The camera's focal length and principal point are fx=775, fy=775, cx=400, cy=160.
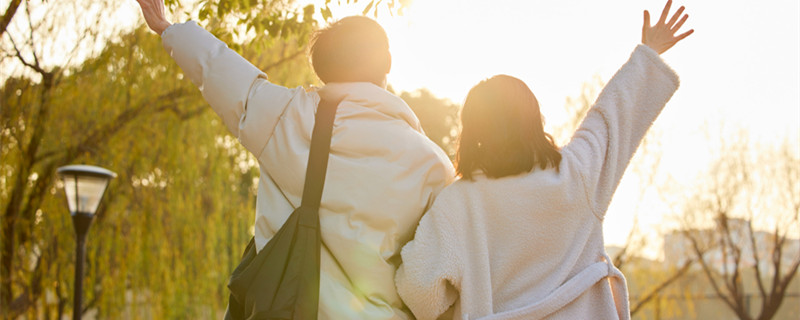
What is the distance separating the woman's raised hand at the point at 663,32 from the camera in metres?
2.41

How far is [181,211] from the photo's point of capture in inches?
361

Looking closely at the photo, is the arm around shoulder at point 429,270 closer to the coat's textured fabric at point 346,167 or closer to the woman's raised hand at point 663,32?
the coat's textured fabric at point 346,167

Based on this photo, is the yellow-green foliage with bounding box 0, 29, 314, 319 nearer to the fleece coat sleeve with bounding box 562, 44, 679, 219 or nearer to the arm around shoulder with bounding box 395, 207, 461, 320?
the fleece coat sleeve with bounding box 562, 44, 679, 219

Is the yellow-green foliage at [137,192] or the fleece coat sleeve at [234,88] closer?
the fleece coat sleeve at [234,88]

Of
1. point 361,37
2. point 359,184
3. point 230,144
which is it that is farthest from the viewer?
point 230,144

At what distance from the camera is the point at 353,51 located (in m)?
2.24

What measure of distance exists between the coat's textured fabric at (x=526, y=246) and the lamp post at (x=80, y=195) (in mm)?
5257

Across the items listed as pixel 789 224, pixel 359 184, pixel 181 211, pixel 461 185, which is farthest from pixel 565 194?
pixel 789 224

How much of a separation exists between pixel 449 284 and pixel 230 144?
8.28 metres

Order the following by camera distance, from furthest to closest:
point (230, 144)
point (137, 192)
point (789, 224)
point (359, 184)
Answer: point (789, 224), point (230, 144), point (137, 192), point (359, 184)

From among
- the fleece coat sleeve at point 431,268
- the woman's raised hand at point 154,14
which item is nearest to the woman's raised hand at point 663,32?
the fleece coat sleeve at point 431,268

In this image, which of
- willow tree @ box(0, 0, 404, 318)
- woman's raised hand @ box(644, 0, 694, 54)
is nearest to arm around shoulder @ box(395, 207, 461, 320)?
woman's raised hand @ box(644, 0, 694, 54)

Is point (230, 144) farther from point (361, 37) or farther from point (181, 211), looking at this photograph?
point (361, 37)

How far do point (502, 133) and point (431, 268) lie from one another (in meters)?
0.44
